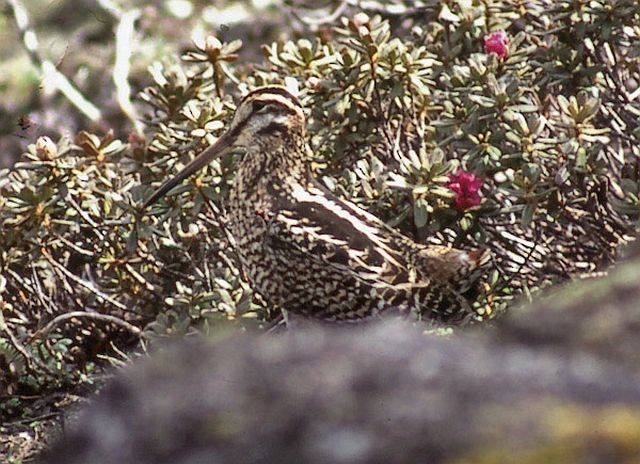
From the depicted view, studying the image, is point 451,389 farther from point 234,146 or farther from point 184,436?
→ point 234,146

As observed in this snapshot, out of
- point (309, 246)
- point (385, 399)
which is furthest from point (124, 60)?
point (385, 399)

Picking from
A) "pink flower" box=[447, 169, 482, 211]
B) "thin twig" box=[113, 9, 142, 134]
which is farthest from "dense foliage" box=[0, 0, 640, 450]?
"thin twig" box=[113, 9, 142, 134]

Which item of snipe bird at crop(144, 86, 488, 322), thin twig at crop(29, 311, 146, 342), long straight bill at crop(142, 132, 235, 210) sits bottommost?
thin twig at crop(29, 311, 146, 342)

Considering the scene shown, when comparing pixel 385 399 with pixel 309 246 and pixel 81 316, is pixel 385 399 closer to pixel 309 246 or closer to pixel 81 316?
pixel 309 246

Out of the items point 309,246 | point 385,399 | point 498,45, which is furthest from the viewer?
point 498,45

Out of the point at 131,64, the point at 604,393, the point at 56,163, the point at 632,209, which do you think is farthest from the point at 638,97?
the point at 131,64

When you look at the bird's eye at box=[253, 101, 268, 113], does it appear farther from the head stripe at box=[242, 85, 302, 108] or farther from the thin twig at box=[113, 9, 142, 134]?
the thin twig at box=[113, 9, 142, 134]
